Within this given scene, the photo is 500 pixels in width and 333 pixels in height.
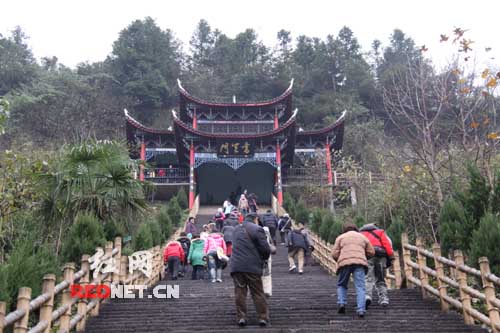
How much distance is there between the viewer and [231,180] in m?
26.0

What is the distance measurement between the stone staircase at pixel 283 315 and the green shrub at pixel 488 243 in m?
0.77

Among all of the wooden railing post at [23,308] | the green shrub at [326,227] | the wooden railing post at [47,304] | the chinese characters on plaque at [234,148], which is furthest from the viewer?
the chinese characters on plaque at [234,148]

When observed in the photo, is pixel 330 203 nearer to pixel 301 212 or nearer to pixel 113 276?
pixel 301 212

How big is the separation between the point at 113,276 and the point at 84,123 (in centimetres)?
2539

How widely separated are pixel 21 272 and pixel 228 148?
17854 millimetres

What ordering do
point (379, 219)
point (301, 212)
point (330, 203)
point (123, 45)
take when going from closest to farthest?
point (379, 219) → point (301, 212) → point (330, 203) → point (123, 45)

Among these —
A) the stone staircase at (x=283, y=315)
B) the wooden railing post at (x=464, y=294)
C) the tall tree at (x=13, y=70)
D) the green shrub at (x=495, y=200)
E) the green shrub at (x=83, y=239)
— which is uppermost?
the tall tree at (x=13, y=70)

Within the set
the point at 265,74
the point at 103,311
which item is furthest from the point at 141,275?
the point at 265,74

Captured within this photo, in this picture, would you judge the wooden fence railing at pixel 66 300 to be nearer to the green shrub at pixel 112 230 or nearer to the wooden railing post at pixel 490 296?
the green shrub at pixel 112 230

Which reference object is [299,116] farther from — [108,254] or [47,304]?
[47,304]

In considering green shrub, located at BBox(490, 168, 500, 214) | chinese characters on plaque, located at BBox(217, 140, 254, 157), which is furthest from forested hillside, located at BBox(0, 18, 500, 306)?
chinese characters on plaque, located at BBox(217, 140, 254, 157)

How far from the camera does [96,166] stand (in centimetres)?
793

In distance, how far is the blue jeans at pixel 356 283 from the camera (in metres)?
5.51

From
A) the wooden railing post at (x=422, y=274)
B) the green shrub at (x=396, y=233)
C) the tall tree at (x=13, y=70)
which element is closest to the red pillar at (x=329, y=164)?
the green shrub at (x=396, y=233)
